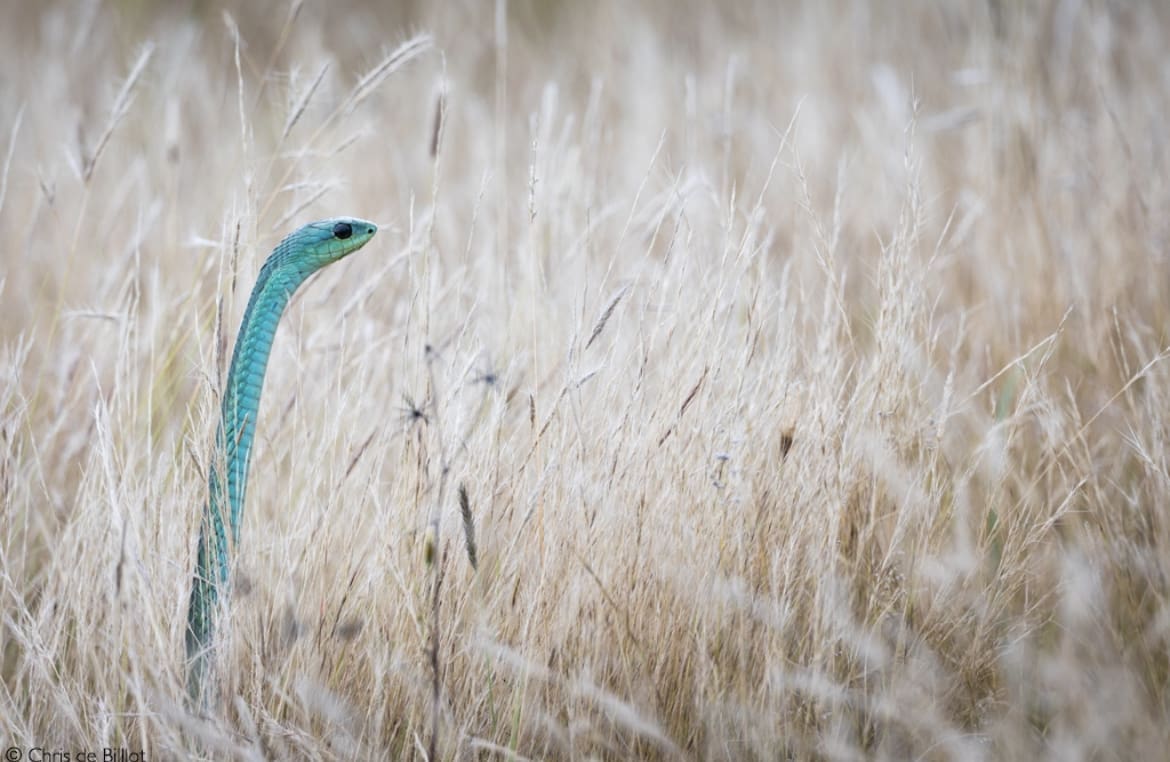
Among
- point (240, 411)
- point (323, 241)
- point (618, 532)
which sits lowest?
point (618, 532)

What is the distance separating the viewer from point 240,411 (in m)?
1.64

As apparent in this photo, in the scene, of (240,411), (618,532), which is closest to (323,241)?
(240,411)

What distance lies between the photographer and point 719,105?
4316 millimetres

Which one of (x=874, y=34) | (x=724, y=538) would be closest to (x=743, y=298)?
(x=724, y=538)

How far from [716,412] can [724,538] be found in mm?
239

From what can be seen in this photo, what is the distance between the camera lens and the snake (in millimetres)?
1616

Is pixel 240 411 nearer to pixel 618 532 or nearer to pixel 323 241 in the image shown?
pixel 323 241

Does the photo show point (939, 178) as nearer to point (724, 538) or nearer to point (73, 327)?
point (724, 538)

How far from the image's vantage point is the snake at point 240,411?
162 centimetres

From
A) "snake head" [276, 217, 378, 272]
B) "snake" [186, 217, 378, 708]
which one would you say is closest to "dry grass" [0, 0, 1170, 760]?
"snake" [186, 217, 378, 708]

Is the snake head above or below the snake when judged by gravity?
above

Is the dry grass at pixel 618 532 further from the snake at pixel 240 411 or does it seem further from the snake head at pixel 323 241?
the snake head at pixel 323 241

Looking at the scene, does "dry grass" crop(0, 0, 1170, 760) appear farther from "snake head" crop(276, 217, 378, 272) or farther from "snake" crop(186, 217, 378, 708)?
"snake head" crop(276, 217, 378, 272)

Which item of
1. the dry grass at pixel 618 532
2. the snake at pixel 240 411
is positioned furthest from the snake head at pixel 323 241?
the dry grass at pixel 618 532
